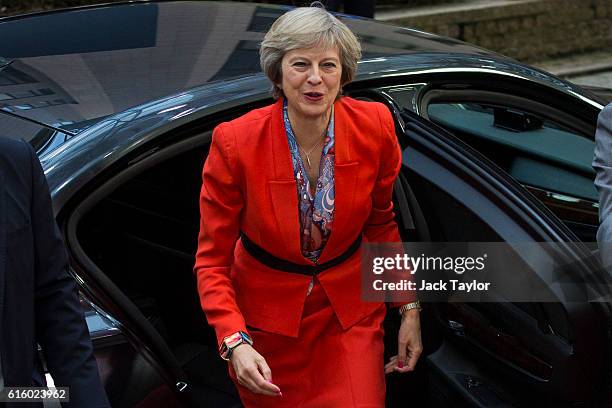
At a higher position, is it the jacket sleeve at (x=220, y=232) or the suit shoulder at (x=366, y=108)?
the suit shoulder at (x=366, y=108)

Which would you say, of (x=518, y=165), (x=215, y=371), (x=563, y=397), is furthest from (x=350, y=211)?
(x=518, y=165)

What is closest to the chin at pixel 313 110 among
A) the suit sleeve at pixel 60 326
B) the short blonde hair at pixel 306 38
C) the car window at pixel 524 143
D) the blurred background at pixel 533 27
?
the short blonde hair at pixel 306 38

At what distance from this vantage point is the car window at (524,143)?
3.56 meters

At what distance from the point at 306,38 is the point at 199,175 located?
115 cm

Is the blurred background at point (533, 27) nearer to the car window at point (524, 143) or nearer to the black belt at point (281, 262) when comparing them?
the car window at point (524, 143)

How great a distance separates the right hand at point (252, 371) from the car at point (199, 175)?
231 mm

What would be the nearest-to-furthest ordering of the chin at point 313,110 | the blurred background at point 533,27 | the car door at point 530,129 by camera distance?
the chin at point 313,110
the car door at point 530,129
the blurred background at point 533,27

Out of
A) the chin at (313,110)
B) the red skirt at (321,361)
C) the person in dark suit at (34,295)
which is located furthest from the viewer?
the red skirt at (321,361)

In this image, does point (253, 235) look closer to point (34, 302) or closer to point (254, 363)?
point (254, 363)

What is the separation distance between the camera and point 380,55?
2912 millimetres

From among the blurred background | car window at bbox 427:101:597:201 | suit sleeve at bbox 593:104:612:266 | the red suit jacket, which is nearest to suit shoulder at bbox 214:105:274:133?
the red suit jacket

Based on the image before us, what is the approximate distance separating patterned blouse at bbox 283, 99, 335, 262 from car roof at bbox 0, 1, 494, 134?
1.48 feet

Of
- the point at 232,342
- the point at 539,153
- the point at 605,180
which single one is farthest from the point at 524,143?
the point at 232,342

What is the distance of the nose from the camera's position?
2281 millimetres
